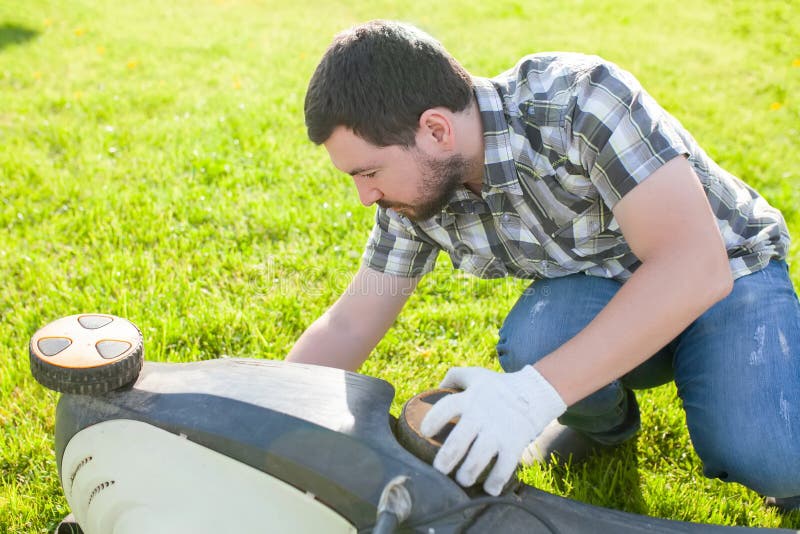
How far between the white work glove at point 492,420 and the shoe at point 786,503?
0.88 meters

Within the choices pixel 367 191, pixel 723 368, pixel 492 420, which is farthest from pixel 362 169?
pixel 723 368

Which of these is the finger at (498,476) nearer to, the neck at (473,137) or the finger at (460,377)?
the finger at (460,377)

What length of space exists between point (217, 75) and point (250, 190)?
5.99 ft

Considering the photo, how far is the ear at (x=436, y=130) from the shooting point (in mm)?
1713

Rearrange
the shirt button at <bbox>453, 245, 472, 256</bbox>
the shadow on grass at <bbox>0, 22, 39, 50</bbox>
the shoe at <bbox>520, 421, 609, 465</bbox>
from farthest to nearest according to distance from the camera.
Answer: the shadow on grass at <bbox>0, 22, 39, 50</bbox> → the shoe at <bbox>520, 421, 609, 465</bbox> → the shirt button at <bbox>453, 245, 472, 256</bbox>

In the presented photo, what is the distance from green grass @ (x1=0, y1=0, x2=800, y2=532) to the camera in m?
2.18

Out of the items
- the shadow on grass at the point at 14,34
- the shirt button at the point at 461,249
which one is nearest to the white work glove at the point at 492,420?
the shirt button at the point at 461,249

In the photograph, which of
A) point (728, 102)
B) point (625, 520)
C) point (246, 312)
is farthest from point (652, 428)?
point (728, 102)

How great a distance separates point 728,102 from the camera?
4.69 m

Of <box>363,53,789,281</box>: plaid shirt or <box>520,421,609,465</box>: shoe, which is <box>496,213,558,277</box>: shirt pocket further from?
<box>520,421,609,465</box>: shoe

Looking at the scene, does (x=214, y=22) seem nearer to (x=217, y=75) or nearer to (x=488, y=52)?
(x=217, y=75)

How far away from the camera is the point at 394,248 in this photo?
6.67ft

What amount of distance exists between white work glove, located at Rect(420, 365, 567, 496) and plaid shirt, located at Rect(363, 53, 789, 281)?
1.59 ft

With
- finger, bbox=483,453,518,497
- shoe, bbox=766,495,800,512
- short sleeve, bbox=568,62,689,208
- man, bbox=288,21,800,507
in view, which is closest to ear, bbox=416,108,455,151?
man, bbox=288,21,800,507
